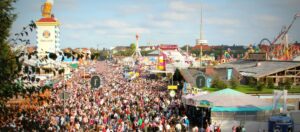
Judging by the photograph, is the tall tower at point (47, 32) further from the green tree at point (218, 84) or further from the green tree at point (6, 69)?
the green tree at point (6, 69)

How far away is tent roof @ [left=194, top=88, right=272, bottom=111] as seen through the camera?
19594 mm

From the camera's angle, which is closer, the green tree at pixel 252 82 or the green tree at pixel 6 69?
the green tree at pixel 6 69

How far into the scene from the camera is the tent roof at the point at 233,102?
19.6 m

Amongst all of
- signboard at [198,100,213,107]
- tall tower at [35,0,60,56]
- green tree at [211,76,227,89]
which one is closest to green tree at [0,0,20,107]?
signboard at [198,100,213,107]

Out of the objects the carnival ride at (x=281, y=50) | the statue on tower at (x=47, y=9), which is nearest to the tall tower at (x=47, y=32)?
the statue on tower at (x=47, y=9)

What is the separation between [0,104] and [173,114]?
18.0 metres

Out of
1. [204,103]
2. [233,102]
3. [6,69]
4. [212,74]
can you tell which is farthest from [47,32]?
[6,69]

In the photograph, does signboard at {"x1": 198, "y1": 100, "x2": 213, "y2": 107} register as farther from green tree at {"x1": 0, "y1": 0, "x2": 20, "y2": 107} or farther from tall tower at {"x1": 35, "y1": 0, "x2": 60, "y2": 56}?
tall tower at {"x1": 35, "y1": 0, "x2": 60, "y2": 56}

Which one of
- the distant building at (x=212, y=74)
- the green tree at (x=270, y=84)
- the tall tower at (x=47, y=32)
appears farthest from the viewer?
the tall tower at (x=47, y=32)

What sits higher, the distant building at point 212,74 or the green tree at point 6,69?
the green tree at point 6,69

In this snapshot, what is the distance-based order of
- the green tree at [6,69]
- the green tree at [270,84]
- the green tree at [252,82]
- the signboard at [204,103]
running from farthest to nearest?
the green tree at [252,82] → the green tree at [270,84] → the signboard at [204,103] → the green tree at [6,69]

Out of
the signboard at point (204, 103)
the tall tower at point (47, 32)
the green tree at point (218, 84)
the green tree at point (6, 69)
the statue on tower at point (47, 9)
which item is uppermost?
the statue on tower at point (47, 9)

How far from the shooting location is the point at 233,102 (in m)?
20.1

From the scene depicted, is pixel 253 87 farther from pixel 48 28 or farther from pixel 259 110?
pixel 48 28
